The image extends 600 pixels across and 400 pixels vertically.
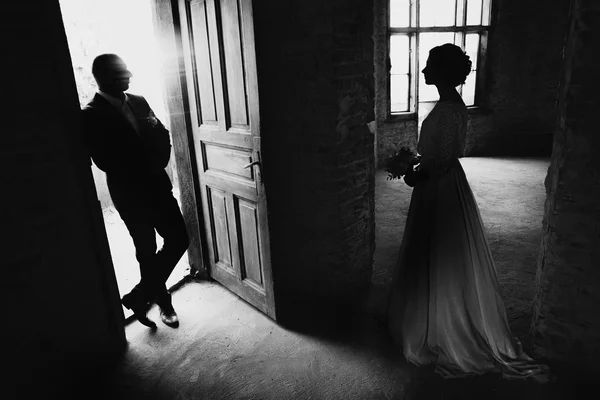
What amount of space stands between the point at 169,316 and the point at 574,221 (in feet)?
9.49

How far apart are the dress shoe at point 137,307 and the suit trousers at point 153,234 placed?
0.11 ft

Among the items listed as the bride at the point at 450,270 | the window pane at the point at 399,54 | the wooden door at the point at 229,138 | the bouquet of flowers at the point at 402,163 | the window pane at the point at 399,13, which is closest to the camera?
the bride at the point at 450,270

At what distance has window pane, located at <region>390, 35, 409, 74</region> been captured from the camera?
309 inches

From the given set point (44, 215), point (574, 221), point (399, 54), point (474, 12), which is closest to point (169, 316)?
point (44, 215)

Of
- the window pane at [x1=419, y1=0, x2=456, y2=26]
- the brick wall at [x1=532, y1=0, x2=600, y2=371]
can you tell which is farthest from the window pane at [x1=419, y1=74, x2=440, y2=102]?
the brick wall at [x1=532, y1=0, x2=600, y2=371]

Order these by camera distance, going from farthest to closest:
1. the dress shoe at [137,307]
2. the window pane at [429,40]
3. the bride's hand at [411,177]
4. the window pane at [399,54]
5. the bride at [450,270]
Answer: the window pane at [429,40], the window pane at [399,54], the dress shoe at [137,307], the bride's hand at [411,177], the bride at [450,270]

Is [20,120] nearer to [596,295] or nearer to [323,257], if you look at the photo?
[323,257]

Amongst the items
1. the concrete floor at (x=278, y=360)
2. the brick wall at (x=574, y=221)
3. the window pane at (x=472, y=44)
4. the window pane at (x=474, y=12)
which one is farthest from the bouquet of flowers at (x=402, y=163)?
the window pane at (x=474, y=12)

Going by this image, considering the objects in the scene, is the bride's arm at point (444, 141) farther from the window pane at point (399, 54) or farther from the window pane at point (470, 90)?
the window pane at point (470, 90)

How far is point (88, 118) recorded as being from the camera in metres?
2.53

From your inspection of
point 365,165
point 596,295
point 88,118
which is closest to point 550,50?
point 365,165

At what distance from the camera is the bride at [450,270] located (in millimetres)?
2334

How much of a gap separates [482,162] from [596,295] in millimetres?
6850

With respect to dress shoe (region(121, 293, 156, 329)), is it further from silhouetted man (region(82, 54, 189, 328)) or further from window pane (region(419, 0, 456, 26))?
window pane (region(419, 0, 456, 26))
